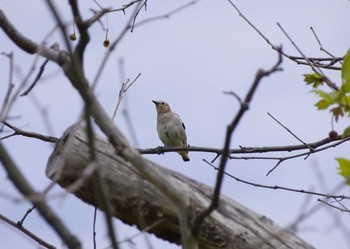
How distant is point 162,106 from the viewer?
1259 cm

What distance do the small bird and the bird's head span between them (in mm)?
179

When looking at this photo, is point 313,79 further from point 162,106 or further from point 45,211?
point 162,106

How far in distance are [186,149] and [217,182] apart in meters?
3.45

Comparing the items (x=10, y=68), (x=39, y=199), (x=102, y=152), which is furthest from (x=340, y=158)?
(x=10, y=68)

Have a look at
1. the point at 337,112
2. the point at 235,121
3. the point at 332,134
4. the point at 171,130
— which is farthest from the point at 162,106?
→ the point at 235,121

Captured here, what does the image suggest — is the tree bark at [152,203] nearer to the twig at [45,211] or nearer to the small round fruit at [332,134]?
the twig at [45,211]

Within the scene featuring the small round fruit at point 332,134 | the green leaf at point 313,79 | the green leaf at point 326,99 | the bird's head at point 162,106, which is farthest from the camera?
the bird's head at point 162,106

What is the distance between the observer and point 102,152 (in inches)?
109

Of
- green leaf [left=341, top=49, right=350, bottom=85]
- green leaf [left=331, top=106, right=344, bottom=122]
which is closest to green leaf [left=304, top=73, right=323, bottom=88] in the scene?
green leaf [left=331, top=106, right=344, bottom=122]

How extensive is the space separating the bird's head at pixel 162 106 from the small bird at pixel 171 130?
18cm

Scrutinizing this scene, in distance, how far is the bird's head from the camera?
12.5 metres

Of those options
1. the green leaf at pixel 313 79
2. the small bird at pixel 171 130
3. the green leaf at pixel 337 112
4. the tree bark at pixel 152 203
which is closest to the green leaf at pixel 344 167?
the tree bark at pixel 152 203

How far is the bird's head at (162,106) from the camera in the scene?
12.5 m

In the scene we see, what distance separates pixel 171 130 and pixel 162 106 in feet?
3.26
